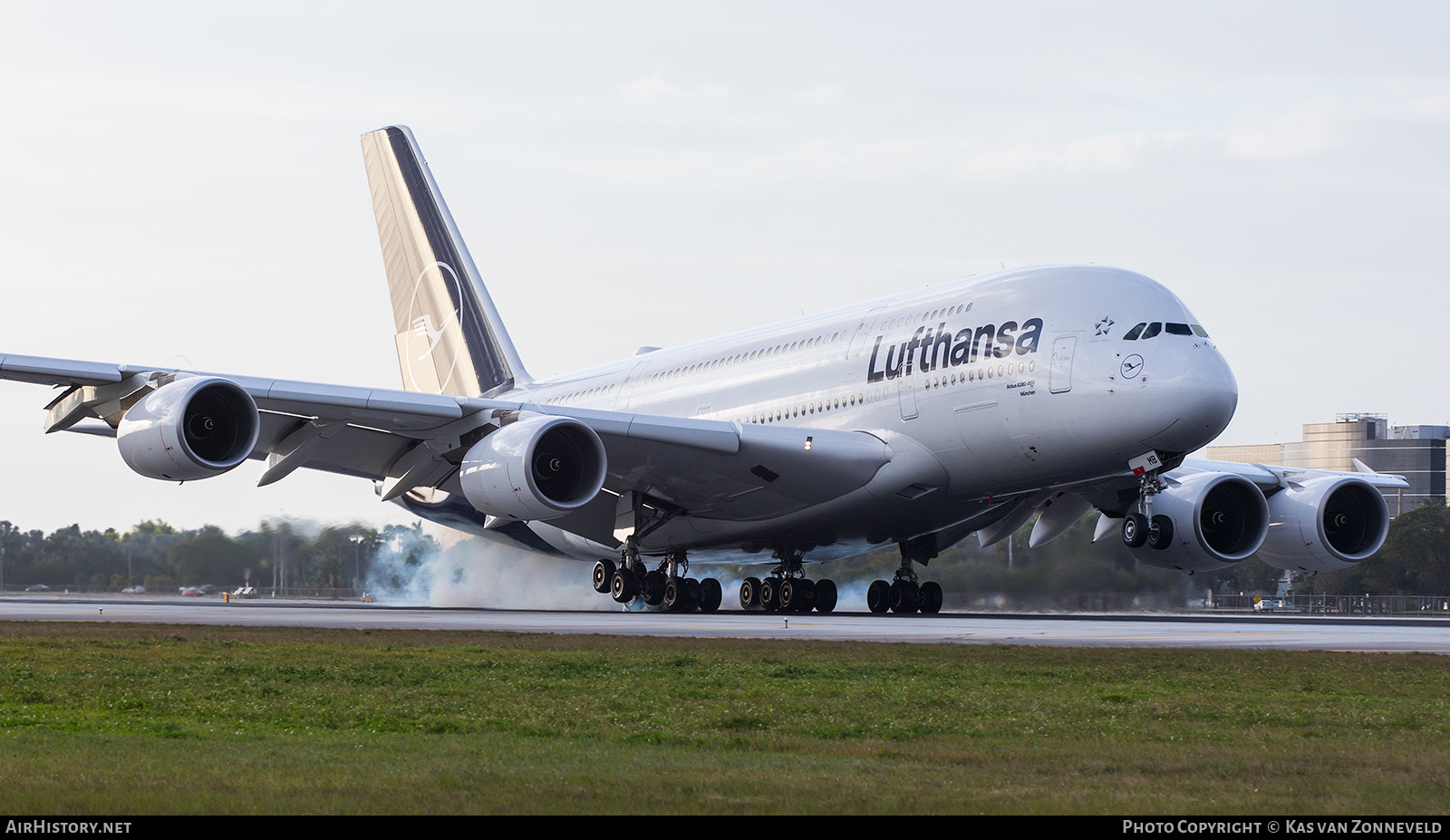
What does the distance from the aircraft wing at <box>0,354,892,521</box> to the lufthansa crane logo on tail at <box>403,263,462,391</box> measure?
10562 mm

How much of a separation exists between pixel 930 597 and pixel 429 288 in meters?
16.5

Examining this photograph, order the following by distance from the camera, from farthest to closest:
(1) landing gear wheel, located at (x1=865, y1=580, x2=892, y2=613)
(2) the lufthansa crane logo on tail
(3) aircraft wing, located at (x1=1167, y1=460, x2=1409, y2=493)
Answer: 1. (2) the lufthansa crane logo on tail
2. (1) landing gear wheel, located at (x1=865, y1=580, x2=892, y2=613)
3. (3) aircraft wing, located at (x1=1167, y1=460, x2=1409, y2=493)

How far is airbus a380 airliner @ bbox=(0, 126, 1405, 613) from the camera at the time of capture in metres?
21.3

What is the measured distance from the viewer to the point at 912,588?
2834 cm

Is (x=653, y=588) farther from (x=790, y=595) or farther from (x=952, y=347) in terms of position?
(x=952, y=347)

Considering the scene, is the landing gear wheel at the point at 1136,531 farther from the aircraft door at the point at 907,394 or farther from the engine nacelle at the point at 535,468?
the engine nacelle at the point at 535,468

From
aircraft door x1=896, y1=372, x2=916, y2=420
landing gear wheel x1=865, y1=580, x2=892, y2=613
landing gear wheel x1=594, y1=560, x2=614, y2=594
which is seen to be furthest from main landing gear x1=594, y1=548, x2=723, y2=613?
aircraft door x1=896, y1=372, x2=916, y2=420

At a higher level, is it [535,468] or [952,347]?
[952,347]

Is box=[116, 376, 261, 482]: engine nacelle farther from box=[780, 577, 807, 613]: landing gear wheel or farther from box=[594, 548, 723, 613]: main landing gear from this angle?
box=[780, 577, 807, 613]: landing gear wheel

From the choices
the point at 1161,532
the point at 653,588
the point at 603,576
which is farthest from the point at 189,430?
the point at 1161,532

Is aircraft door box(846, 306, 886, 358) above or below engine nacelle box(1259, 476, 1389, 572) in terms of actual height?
above

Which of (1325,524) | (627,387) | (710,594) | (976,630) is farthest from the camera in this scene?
(627,387)
